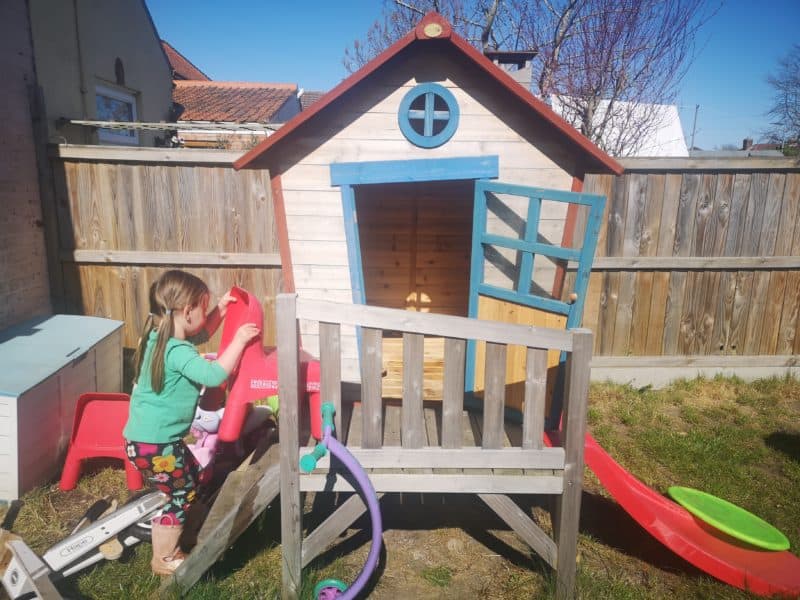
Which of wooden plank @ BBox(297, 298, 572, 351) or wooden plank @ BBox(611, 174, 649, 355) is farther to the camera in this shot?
wooden plank @ BBox(611, 174, 649, 355)

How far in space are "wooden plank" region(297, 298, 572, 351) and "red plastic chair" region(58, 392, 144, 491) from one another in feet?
6.77

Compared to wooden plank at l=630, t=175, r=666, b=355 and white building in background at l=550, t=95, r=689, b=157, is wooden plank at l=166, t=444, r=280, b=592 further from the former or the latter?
white building in background at l=550, t=95, r=689, b=157

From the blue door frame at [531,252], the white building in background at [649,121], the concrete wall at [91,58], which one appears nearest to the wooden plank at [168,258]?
the concrete wall at [91,58]

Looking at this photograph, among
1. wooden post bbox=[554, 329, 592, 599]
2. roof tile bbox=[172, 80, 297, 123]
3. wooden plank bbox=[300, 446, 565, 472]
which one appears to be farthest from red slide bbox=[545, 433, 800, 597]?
roof tile bbox=[172, 80, 297, 123]

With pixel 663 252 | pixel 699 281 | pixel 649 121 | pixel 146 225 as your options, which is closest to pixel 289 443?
pixel 146 225

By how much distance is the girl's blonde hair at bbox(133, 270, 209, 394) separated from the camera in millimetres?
2674

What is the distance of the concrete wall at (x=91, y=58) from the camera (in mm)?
6176

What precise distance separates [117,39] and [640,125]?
33.1 ft

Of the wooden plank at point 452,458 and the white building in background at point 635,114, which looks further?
the white building in background at point 635,114

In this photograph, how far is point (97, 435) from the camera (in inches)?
147

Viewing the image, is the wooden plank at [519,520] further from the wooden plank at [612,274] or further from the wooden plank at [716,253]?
the wooden plank at [716,253]

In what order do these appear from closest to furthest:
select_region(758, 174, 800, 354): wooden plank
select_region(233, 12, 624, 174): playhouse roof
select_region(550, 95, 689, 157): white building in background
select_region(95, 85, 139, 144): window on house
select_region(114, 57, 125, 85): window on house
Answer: select_region(233, 12, 624, 174): playhouse roof → select_region(758, 174, 800, 354): wooden plank → select_region(95, 85, 139, 144): window on house → select_region(114, 57, 125, 85): window on house → select_region(550, 95, 689, 157): white building in background

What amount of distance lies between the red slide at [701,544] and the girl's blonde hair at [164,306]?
2306mm

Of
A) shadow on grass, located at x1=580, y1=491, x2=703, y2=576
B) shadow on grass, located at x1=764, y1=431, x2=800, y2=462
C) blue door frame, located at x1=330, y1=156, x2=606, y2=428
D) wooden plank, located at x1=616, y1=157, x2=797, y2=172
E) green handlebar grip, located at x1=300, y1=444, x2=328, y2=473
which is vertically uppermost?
wooden plank, located at x1=616, y1=157, x2=797, y2=172
